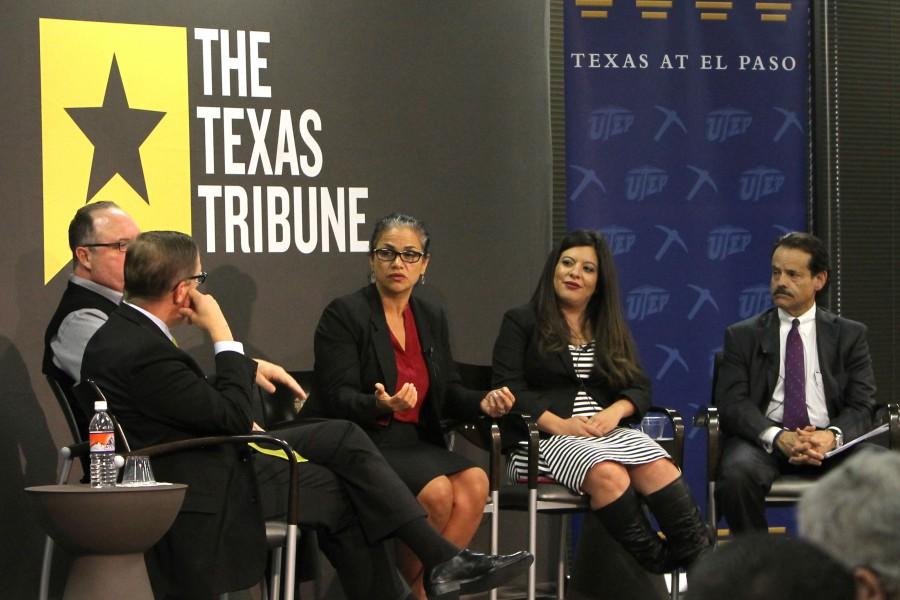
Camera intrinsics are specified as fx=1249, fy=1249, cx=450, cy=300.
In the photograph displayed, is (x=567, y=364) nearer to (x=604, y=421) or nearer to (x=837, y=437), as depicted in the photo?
(x=604, y=421)

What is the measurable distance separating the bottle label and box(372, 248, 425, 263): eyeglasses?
1.53 m

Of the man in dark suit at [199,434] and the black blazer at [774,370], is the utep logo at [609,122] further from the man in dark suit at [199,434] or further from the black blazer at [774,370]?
the man in dark suit at [199,434]

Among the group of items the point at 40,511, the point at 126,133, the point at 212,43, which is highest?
the point at 212,43

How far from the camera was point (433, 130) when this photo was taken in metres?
5.49

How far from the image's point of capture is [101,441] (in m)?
3.55

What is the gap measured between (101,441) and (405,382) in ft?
4.88

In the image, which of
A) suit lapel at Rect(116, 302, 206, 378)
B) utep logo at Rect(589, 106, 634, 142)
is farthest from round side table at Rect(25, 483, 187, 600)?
utep logo at Rect(589, 106, 634, 142)

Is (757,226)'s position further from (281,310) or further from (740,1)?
(281,310)

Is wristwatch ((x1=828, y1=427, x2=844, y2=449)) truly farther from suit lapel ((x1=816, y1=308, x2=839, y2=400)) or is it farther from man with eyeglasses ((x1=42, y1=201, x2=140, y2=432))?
man with eyeglasses ((x1=42, y1=201, x2=140, y2=432))

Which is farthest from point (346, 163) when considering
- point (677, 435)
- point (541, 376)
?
point (677, 435)

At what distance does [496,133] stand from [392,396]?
5.03 ft

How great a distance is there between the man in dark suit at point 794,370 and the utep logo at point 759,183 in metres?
0.97

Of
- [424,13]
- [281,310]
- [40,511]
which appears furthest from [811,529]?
[424,13]

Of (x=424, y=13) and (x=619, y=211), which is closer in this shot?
(x=424, y=13)
